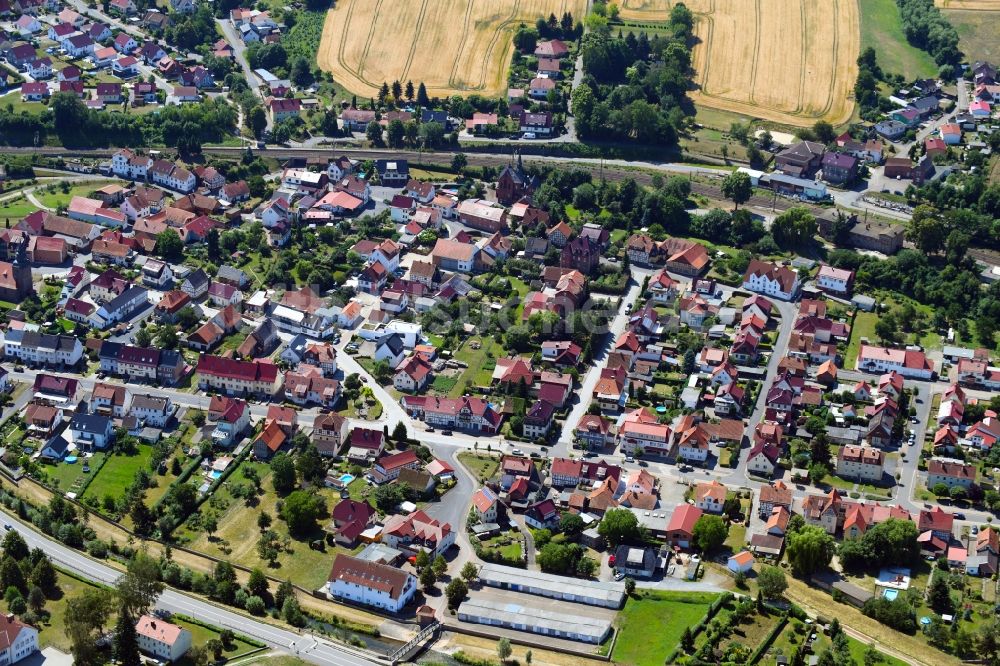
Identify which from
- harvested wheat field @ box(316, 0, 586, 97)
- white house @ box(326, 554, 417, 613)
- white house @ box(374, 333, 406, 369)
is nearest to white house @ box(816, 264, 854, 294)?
white house @ box(374, 333, 406, 369)

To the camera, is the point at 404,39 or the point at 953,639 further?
the point at 404,39

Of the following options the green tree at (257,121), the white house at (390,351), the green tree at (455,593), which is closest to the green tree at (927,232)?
the white house at (390,351)

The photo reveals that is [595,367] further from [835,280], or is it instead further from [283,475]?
[283,475]

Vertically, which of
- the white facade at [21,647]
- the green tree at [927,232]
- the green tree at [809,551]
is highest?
the green tree at [927,232]

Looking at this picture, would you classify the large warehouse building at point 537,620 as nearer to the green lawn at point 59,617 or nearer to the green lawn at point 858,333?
the green lawn at point 59,617

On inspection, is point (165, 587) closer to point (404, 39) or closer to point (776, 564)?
point (776, 564)

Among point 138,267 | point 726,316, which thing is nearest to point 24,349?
point 138,267

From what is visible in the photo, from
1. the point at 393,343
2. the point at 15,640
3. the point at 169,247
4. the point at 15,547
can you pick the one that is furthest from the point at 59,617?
the point at 169,247
